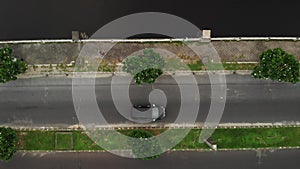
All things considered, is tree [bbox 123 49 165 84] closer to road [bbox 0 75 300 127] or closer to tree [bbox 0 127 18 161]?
road [bbox 0 75 300 127]

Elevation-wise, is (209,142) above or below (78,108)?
below

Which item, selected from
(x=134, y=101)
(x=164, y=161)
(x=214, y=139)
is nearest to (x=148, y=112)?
(x=134, y=101)

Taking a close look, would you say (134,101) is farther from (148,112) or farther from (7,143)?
(7,143)

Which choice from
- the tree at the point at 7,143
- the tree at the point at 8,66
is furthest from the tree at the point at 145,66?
the tree at the point at 7,143

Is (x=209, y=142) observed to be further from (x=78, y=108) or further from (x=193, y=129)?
(x=78, y=108)

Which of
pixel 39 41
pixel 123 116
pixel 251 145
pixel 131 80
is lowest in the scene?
pixel 251 145

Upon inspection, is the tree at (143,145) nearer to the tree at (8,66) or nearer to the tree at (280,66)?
the tree at (280,66)

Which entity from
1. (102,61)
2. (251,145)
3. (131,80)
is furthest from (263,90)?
(102,61)
